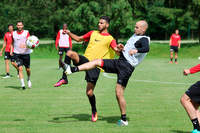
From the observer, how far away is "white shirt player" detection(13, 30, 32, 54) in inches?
508

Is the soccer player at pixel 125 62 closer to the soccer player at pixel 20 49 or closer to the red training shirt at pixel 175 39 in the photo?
the soccer player at pixel 20 49

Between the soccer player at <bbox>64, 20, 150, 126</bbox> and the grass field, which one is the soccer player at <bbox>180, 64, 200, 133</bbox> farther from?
the soccer player at <bbox>64, 20, 150, 126</bbox>

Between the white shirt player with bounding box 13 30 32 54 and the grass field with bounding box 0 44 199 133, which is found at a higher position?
the white shirt player with bounding box 13 30 32 54

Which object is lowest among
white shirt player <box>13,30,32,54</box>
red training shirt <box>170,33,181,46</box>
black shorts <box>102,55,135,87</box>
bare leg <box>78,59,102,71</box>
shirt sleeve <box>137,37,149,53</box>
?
red training shirt <box>170,33,181,46</box>

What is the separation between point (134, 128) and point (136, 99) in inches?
151

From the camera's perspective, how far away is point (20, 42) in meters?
12.9

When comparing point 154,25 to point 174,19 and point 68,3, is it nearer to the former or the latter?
point 174,19

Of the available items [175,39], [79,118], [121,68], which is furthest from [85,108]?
[175,39]

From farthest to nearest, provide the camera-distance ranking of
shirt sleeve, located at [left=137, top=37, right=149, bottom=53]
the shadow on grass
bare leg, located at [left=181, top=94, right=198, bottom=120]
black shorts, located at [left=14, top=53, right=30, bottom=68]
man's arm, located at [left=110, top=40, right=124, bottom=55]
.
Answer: black shorts, located at [left=14, top=53, right=30, bottom=68]
the shadow on grass
man's arm, located at [left=110, top=40, right=124, bottom=55]
shirt sleeve, located at [left=137, top=37, right=149, bottom=53]
bare leg, located at [left=181, top=94, right=198, bottom=120]

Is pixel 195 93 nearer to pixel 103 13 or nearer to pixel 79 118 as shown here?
pixel 79 118

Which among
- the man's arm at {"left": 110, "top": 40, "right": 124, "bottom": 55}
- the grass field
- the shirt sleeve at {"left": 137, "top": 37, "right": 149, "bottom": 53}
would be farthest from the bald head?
the grass field

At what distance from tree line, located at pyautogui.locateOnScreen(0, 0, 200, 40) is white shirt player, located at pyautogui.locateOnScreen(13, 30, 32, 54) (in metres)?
24.9

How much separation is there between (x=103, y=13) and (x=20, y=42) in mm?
26457

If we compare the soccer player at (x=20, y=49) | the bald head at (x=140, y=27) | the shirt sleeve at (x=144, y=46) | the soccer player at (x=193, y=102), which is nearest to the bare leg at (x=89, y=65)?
the shirt sleeve at (x=144, y=46)
